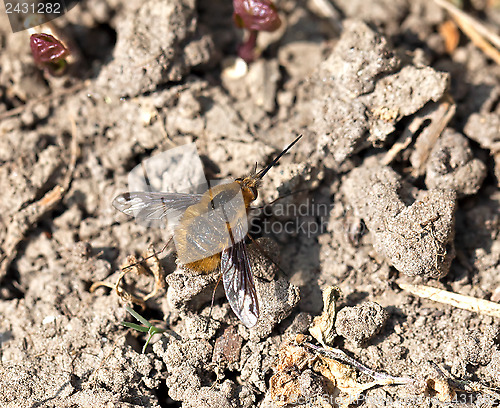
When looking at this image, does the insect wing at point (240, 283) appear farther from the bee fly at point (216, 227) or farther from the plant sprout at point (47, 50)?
the plant sprout at point (47, 50)

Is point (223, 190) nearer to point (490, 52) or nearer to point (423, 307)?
point (423, 307)

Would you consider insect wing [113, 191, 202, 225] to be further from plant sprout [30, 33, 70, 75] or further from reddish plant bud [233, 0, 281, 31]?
reddish plant bud [233, 0, 281, 31]

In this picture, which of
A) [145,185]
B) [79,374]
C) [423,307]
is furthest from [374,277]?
[79,374]

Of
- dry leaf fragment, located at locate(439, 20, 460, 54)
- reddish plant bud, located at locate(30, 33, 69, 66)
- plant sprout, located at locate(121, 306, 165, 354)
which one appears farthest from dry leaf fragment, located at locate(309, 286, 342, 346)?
reddish plant bud, located at locate(30, 33, 69, 66)

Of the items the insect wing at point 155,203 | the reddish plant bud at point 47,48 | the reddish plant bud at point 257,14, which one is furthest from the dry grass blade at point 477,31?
the reddish plant bud at point 47,48

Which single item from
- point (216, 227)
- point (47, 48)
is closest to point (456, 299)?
point (216, 227)

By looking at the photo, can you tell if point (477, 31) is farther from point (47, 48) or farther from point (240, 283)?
point (47, 48)
